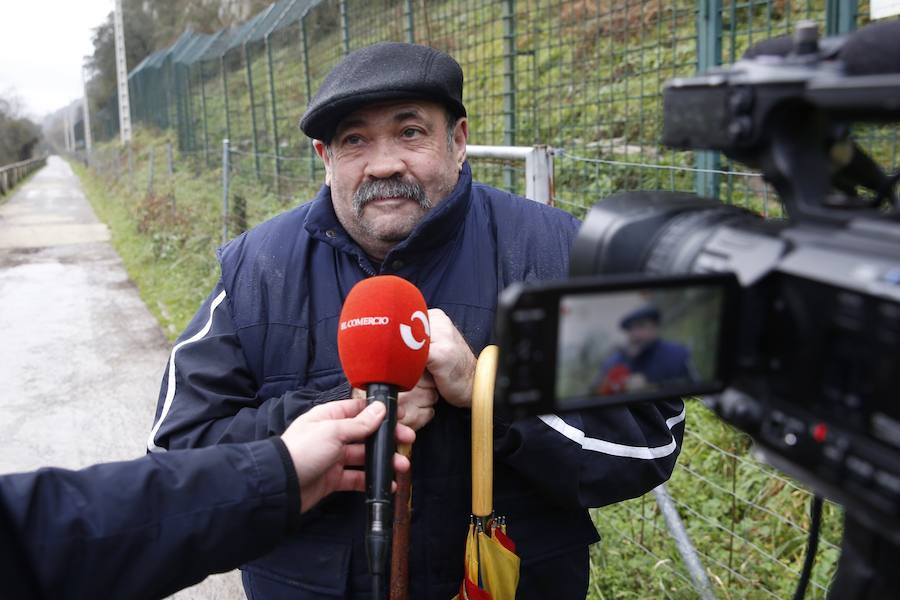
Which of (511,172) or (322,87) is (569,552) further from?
(511,172)

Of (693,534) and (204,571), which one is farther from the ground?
(204,571)

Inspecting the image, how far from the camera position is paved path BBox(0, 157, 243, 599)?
17.0ft

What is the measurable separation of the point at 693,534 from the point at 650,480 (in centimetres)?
160

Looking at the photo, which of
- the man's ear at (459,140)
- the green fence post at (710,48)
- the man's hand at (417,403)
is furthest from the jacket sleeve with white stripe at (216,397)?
the green fence post at (710,48)

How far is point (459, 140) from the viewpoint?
247 centimetres

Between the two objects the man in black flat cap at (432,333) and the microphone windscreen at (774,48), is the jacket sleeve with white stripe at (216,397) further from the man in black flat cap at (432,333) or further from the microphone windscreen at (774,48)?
the microphone windscreen at (774,48)

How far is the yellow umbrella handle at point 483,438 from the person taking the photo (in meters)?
1.78

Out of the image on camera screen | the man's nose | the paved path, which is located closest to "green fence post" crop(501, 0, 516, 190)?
the paved path

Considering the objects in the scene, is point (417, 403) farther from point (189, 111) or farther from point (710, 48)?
point (189, 111)

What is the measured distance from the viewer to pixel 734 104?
1044 millimetres

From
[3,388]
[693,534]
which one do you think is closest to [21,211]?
[3,388]

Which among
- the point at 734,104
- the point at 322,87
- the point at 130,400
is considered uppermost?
the point at 322,87

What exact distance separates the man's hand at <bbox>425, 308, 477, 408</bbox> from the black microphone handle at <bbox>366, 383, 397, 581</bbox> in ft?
0.68

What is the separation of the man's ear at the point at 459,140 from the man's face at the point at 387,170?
0.21ft
